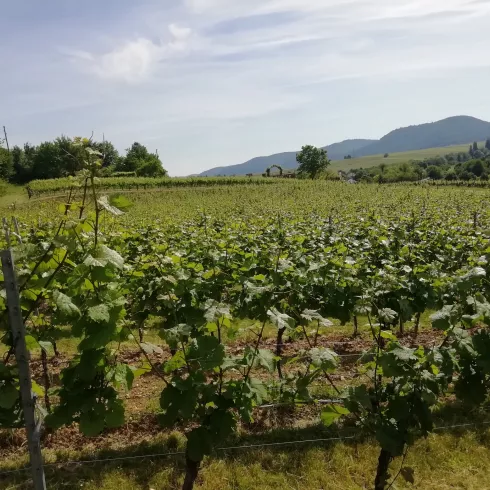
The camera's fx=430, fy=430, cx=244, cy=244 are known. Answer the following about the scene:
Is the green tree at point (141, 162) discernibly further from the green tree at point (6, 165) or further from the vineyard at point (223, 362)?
the vineyard at point (223, 362)

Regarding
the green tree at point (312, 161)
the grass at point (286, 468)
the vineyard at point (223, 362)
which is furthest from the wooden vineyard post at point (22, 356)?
the green tree at point (312, 161)

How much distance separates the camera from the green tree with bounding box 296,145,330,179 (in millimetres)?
79688

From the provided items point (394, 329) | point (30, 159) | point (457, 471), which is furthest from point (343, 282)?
point (30, 159)

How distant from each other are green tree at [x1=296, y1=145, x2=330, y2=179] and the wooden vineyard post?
258 ft

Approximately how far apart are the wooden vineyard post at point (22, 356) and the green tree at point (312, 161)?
78491mm

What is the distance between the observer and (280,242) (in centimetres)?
824

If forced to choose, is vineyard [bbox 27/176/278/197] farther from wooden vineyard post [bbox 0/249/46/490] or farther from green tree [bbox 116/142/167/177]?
wooden vineyard post [bbox 0/249/46/490]

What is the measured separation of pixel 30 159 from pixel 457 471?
77516 millimetres

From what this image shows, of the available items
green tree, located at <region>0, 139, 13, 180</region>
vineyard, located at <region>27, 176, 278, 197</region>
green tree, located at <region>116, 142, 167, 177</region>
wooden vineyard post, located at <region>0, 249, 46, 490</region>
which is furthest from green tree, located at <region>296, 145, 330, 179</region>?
wooden vineyard post, located at <region>0, 249, 46, 490</region>

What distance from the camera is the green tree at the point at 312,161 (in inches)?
3137

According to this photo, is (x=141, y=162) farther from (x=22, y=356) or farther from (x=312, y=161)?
(x=22, y=356)

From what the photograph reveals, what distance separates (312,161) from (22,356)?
80033 millimetres

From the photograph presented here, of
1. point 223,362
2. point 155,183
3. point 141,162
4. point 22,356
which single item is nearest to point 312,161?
point 141,162

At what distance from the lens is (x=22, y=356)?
8.77 ft
